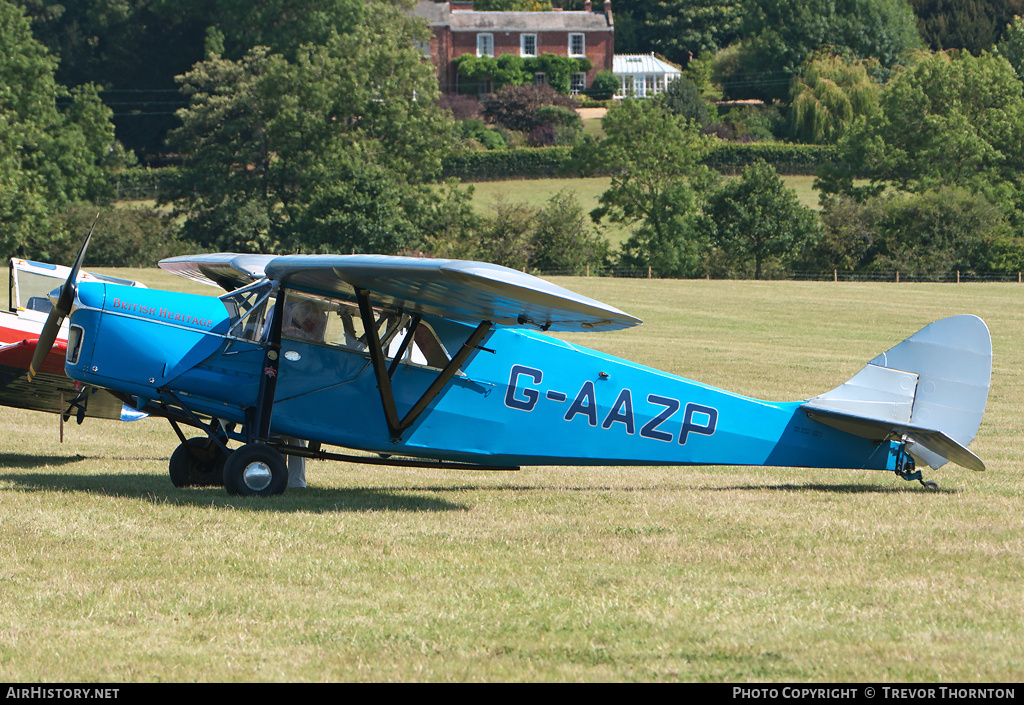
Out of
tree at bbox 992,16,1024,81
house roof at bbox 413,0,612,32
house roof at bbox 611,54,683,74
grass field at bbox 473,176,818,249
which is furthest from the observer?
house roof at bbox 611,54,683,74

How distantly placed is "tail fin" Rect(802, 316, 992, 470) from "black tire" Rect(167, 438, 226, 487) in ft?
19.4

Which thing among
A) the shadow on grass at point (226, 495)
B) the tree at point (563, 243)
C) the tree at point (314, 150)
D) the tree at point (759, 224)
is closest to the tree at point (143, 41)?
the tree at point (314, 150)

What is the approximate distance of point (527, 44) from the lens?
117062mm

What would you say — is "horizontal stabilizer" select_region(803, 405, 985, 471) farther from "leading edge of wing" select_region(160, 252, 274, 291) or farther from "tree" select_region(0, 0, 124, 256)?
"tree" select_region(0, 0, 124, 256)

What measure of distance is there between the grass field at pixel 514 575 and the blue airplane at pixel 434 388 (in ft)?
1.53

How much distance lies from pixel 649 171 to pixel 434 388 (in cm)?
6083

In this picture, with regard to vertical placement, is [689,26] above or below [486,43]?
above

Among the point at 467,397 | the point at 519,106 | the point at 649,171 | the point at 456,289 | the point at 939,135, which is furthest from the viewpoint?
the point at 519,106

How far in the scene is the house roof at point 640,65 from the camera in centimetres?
11738

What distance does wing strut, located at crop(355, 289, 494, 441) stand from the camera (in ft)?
34.1

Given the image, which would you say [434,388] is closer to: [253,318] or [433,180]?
[253,318]

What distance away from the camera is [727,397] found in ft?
37.1

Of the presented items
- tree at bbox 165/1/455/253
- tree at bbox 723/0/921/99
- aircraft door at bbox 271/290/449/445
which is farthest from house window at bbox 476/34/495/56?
aircraft door at bbox 271/290/449/445

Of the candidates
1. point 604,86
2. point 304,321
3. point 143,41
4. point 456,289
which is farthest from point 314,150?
point 456,289
